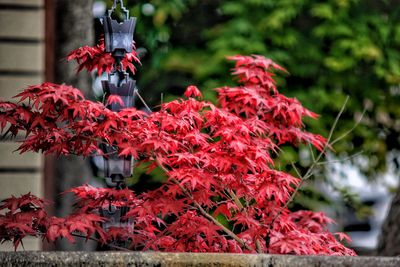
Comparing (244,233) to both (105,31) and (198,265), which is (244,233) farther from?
(105,31)

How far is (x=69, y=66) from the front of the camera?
28.9 ft

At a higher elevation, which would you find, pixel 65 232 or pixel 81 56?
pixel 81 56

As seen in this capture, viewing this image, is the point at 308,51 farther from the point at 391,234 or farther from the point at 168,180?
the point at 168,180

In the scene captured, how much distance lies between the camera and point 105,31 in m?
5.70

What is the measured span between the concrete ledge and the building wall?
4377 millimetres

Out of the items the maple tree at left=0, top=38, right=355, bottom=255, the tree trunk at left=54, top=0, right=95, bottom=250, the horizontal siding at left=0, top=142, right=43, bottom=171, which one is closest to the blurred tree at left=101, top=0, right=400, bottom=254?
the tree trunk at left=54, top=0, right=95, bottom=250

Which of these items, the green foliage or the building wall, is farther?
the green foliage

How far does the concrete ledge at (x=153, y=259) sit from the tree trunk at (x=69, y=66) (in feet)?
15.4

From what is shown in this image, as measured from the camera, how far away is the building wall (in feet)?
27.5

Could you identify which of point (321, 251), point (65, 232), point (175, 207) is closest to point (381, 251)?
point (321, 251)

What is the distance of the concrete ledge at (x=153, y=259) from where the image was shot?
4.02 meters

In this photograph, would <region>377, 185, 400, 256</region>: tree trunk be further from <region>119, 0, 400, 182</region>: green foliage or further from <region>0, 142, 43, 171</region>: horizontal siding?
<region>0, 142, 43, 171</region>: horizontal siding

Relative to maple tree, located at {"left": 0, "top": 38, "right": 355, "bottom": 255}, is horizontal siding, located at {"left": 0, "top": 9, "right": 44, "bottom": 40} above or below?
above

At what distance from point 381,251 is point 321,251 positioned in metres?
3.01
